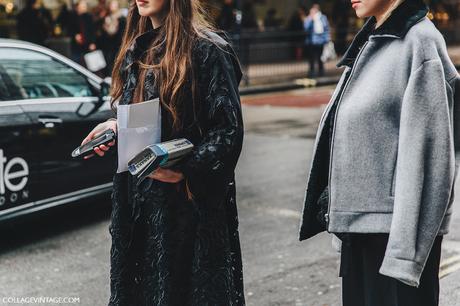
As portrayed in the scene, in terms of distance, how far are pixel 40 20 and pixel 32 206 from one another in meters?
11.1

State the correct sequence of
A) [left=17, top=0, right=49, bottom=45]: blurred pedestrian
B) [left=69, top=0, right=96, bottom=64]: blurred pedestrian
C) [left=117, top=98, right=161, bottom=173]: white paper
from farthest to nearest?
[left=17, top=0, right=49, bottom=45]: blurred pedestrian, [left=69, top=0, right=96, bottom=64]: blurred pedestrian, [left=117, top=98, right=161, bottom=173]: white paper

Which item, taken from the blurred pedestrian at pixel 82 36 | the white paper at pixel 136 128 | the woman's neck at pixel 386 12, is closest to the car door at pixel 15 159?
the white paper at pixel 136 128

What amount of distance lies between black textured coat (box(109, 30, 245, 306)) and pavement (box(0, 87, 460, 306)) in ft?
5.85

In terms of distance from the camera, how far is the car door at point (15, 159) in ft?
18.8

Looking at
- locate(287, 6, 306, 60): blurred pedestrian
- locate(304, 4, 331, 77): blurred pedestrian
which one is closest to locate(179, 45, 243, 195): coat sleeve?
locate(304, 4, 331, 77): blurred pedestrian

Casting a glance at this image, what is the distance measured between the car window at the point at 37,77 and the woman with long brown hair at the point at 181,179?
320 cm

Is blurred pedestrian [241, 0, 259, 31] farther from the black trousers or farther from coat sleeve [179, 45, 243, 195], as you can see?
the black trousers

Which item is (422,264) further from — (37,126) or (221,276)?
(37,126)

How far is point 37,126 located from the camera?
6027 millimetres

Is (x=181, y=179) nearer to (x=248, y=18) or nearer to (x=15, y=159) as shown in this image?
(x=15, y=159)

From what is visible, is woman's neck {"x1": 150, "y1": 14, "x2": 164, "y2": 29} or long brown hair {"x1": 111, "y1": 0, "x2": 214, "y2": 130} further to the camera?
woman's neck {"x1": 150, "y1": 14, "x2": 164, "y2": 29}

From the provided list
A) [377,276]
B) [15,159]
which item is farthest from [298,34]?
[377,276]

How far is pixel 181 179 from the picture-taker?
302cm

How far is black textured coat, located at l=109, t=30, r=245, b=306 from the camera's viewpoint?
300 cm
